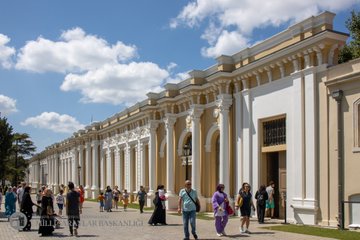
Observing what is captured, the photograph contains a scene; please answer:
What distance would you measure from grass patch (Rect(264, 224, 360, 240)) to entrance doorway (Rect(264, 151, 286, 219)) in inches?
107

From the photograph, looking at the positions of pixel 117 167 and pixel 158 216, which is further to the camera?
pixel 117 167

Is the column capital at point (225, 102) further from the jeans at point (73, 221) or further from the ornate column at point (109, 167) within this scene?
the ornate column at point (109, 167)

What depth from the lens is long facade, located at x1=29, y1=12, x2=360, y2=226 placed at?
16.6 m

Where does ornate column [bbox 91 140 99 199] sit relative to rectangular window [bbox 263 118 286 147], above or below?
below

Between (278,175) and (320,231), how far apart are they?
5467mm

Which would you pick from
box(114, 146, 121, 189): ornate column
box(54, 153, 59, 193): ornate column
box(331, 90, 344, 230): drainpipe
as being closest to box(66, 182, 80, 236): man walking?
box(331, 90, 344, 230): drainpipe

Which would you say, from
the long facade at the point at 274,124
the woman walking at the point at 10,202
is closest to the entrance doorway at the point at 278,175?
the long facade at the point at 274,124

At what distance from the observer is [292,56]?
1862 centimetres

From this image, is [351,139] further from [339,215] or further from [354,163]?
[339,215]

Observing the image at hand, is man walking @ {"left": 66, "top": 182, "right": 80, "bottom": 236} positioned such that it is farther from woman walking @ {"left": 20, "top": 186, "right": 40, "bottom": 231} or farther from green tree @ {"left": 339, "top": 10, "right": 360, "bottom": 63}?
green tree @ {"left": 339, "top": 10, "right": 360, "bottom": 63}

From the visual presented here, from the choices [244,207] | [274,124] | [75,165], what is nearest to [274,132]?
[274,124]

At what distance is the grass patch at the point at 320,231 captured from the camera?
1391 centimetres

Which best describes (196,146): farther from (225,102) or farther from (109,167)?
(109,167)

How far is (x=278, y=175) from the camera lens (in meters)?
20.6
